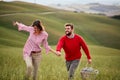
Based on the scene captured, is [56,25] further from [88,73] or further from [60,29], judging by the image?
[88,73]

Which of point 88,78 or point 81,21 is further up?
point 88,78

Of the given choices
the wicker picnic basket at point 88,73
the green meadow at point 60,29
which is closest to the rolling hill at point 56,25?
the green meadow at point 60,29

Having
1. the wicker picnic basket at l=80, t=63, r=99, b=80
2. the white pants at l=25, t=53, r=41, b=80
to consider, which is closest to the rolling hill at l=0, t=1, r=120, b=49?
the white pants at l=25, t=53, r=41, b=80

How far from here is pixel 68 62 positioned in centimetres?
606

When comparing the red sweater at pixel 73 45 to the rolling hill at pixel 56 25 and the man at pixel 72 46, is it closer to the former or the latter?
the man at pixel 72 46

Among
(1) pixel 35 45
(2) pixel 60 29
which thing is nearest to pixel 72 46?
(1) pixel 35 45

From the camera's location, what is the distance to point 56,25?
1877 centimetres

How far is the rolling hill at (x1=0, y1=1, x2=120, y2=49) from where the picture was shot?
55.5 ft

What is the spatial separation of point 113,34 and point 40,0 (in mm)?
4921

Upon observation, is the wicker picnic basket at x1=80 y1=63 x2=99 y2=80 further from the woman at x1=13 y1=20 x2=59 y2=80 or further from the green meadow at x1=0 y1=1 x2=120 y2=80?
the green meadow at x1=0 y1=1 x2=120 y2=80

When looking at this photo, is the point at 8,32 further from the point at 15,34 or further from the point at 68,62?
the point at 68,62

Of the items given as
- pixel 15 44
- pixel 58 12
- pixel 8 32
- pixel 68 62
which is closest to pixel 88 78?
pixel 68 62

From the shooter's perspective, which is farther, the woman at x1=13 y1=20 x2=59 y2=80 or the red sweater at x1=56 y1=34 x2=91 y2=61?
the red sweater at x1=56 y1=34 x2=91 y2=61

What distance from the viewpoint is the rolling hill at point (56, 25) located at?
1692cm
